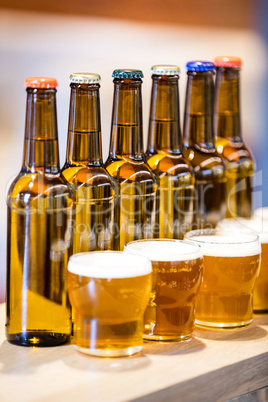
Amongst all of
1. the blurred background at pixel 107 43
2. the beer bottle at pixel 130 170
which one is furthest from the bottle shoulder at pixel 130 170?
the blurred background at pixel 107 43

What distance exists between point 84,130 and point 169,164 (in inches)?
7.0

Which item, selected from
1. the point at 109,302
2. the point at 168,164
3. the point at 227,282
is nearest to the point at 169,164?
the point at 168,164

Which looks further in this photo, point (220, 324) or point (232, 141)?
point (232, 141)

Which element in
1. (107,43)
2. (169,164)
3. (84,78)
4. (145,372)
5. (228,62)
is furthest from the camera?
(107,43)

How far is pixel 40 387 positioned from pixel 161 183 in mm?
417

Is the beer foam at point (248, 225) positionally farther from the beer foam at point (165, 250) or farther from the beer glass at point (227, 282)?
the beer foam at point (165, 250)

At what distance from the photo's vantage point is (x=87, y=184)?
0.90 m

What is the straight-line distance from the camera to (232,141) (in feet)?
3.99

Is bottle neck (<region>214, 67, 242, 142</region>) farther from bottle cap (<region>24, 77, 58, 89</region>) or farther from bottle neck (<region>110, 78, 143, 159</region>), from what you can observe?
bottle cap (<region>24, 77, 58, 89</region>)

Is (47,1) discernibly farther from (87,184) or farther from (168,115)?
(87,184)

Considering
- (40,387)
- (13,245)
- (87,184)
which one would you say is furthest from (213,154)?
(40,387)

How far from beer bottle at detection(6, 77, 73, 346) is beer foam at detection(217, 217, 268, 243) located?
0.34 metres

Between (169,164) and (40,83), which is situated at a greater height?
(40,83)

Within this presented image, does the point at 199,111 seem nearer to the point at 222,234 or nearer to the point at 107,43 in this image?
the point at 222,234
